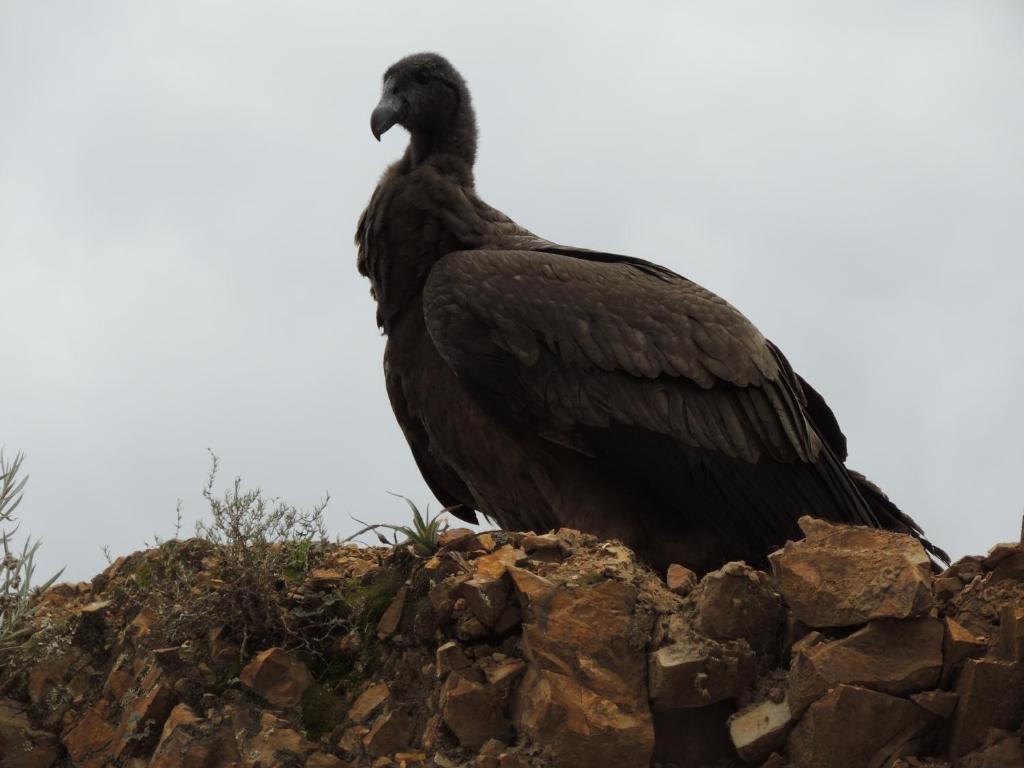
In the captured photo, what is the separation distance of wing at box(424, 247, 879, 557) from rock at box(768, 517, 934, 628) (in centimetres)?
A: 181

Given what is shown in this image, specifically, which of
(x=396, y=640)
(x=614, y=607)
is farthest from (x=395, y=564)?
(x=614, y=607)

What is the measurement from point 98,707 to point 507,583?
1.92 metres

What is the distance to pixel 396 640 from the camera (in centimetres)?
515

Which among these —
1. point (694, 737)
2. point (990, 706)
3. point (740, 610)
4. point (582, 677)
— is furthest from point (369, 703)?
point (990, 706)

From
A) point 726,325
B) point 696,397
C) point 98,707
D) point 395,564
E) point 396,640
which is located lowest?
point 98,707

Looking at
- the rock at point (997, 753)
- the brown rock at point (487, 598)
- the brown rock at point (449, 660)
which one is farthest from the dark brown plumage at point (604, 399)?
the rock at point (997, 753)

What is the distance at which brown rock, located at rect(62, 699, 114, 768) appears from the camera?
534cm

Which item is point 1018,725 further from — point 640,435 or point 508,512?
point 508,512

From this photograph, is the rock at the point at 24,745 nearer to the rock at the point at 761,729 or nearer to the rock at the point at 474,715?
the rock at the point at 474,715

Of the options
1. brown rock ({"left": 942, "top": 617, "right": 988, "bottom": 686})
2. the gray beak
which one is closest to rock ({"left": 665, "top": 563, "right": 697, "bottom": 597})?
brown rock ({"left": 942, "top": 617, "right": 988, "bottom": 686})

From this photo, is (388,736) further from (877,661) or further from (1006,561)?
(1006,561)

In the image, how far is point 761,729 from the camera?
4.49 meters

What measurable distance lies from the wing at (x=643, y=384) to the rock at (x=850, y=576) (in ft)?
5.93

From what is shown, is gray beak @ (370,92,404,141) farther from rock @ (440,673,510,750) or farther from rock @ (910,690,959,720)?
rock @ (910,690,959,720)
